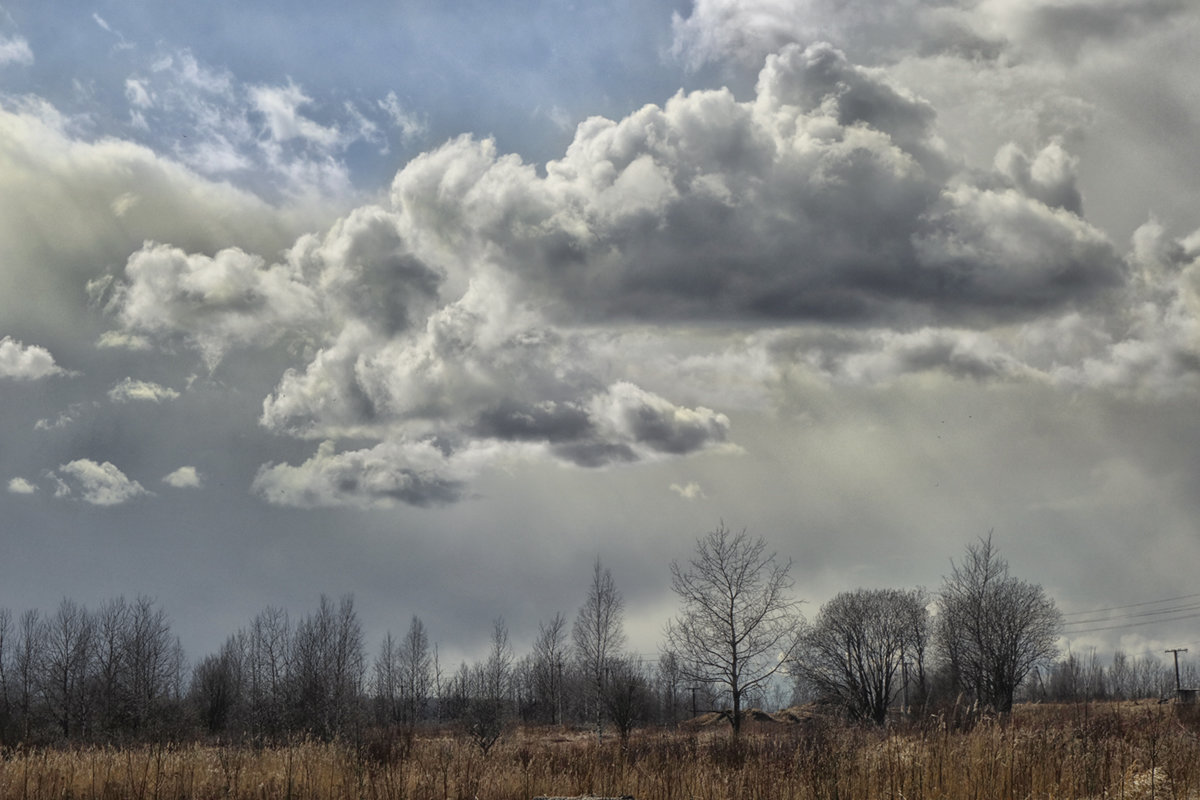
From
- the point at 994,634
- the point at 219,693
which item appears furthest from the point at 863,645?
the point at 219,693

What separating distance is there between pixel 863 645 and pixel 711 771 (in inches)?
2377

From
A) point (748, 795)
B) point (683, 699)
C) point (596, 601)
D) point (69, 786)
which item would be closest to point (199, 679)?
point (596, 601)

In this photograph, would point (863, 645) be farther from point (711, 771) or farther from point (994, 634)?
point (711, 771)

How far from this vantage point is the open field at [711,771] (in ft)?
37.7

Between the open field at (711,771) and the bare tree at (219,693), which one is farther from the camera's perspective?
the bare tree at (219,693)

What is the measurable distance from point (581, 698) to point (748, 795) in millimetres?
94784

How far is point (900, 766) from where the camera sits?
11922mm

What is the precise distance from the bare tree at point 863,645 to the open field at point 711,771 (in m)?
41.9

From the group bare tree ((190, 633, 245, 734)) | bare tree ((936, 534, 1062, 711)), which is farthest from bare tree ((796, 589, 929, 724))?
bare tree ((190, 633, 245, 734))

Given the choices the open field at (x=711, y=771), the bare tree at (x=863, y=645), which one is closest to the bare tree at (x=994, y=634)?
the bare tree at (x=863, y=645)

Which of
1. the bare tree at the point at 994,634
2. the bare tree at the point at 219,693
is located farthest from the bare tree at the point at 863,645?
the bare tree at the point at 219,693

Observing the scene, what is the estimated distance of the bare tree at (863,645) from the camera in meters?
61.2

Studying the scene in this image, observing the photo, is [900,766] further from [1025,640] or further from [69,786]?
[1025,640]

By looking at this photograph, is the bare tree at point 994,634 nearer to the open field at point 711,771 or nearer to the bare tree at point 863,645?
the bare tree at point 863,645
